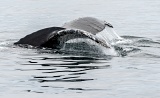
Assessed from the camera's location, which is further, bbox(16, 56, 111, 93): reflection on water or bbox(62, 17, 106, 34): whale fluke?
bbox(62, 17, 106, 34): whale fluke

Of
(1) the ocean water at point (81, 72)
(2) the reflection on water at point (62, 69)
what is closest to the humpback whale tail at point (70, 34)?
(1) the ocean water at point (81, 72)

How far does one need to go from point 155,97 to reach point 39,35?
4410mm

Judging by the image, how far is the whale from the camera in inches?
455

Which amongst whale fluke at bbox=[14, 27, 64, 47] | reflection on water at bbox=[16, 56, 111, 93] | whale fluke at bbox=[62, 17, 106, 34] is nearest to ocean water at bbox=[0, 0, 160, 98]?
reflection on water at bbox=[16, 56, 111, 93]

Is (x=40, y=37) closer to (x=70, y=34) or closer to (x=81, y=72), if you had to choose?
(x=70, y=34)

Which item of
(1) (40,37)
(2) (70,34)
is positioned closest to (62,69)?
(2) (70,34)

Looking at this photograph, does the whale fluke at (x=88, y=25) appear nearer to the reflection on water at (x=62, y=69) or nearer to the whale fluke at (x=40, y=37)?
the whale fluke at (x=40, y=37)

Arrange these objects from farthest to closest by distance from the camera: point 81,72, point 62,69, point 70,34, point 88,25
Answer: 1. point 88,25
2. point 70,34
3. point 62,69
4. point 81,72

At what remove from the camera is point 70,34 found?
1177 cm

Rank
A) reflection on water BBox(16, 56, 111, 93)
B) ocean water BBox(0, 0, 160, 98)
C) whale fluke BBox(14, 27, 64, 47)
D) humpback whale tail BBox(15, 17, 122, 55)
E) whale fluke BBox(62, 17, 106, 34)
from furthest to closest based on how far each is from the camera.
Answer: whale fluke BBox(62, 17, 106, 34) → whale fluke BBox(14, 27, 64, 47) → humpback whale tail BBox(15, 17, 122, 55) → reflection on water BBox(16, 56, 111, 93) → ocean water BBox(0, 0, 160, 98)

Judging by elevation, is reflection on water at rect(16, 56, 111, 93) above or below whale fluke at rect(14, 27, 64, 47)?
below

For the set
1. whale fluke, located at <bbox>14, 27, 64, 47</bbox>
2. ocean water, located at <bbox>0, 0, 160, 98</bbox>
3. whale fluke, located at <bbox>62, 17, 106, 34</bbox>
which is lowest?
ocean water, located at <bbox>0, 0, 160, 98</bbox>

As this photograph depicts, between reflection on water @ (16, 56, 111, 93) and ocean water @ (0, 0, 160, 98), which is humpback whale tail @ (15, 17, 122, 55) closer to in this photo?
ocean water @ (0, 0, 160, 98)

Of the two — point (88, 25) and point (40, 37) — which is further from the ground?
point (88, 25)
